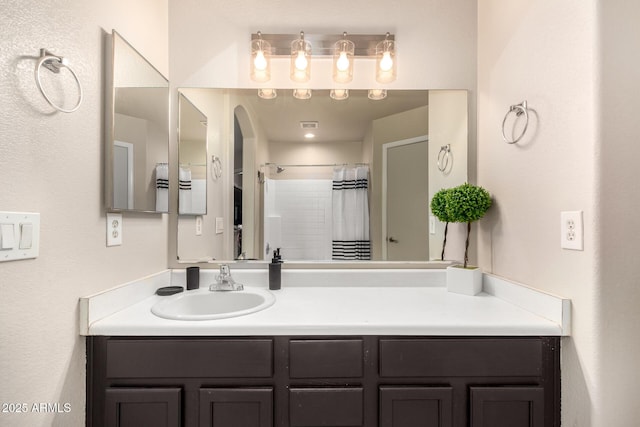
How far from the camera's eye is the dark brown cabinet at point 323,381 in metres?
1.03

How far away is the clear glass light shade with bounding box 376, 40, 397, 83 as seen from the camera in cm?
161

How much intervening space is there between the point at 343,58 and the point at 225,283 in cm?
127

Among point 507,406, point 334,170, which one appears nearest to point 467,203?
point 334,170

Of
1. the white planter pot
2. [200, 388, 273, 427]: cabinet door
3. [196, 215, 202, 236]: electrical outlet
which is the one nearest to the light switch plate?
[200, 388, 273, 427]: cabinet door

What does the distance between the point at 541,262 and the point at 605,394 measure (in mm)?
→ 425

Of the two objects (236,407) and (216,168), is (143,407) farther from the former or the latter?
(216,168)

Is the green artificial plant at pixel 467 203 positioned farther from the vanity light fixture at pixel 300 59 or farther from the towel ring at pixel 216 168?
the towel ring at pixel 216 168

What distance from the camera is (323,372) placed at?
104 centimetres

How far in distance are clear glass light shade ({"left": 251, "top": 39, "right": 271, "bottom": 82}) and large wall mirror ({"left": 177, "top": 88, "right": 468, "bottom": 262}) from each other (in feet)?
0.28

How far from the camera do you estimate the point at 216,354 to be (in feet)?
3.39

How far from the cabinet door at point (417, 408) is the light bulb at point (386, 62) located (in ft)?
4.79

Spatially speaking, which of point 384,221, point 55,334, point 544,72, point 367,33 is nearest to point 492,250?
point 384,221

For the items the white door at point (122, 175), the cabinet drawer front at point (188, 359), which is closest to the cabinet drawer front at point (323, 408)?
the cabinet drawer front at point (188, 359)

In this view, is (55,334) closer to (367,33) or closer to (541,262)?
(541,262)
